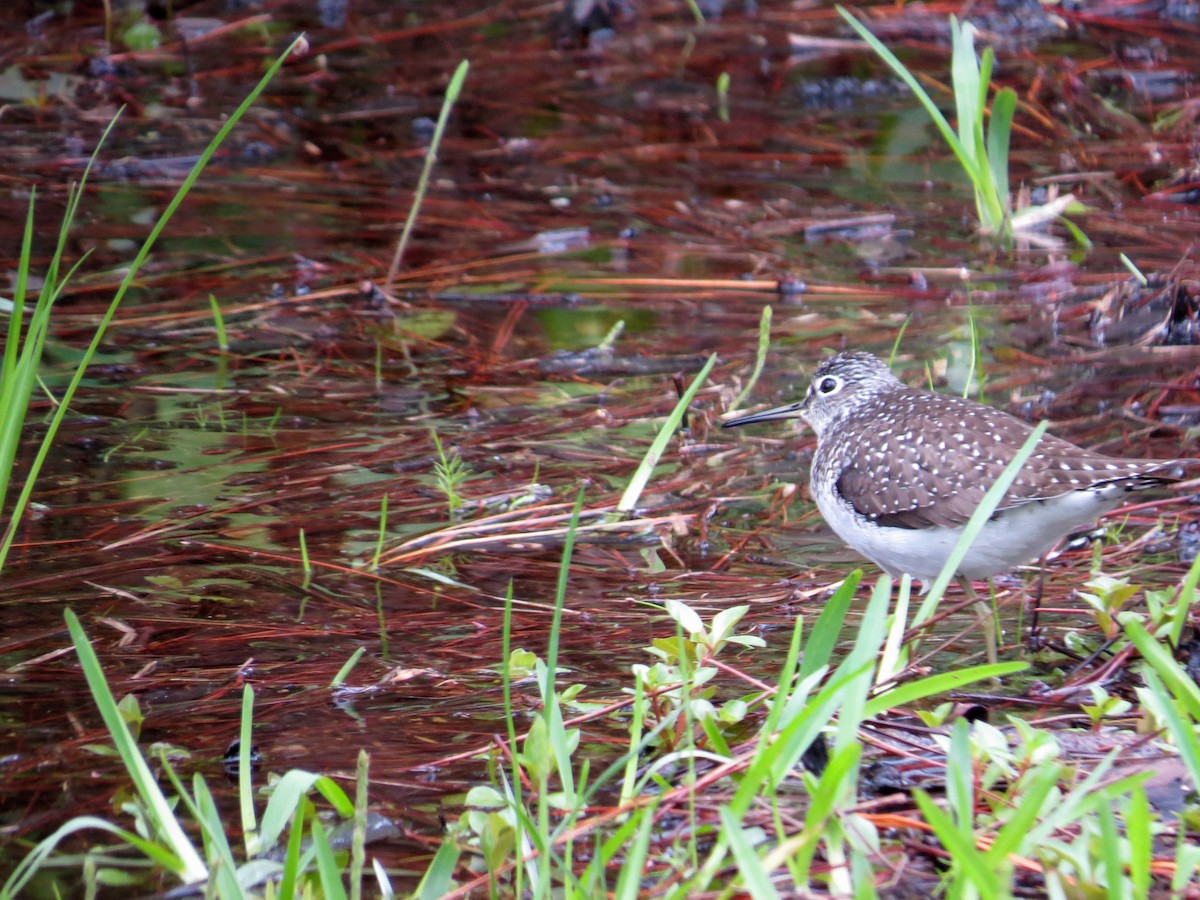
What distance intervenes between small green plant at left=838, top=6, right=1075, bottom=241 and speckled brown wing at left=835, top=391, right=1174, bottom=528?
2087 millimetres

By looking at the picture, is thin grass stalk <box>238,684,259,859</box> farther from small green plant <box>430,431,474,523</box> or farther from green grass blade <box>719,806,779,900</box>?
small green plant <box>430,431,474,523</box>

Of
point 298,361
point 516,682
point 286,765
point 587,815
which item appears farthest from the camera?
point 298,361

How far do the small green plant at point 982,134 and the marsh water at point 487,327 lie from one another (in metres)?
0.17

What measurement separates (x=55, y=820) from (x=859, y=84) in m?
8.77

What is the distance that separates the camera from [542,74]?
11031mm

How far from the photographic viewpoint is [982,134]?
7.20 metres

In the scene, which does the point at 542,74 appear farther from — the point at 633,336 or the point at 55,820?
the point at 55,820

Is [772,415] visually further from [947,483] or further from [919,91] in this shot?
[919,91]

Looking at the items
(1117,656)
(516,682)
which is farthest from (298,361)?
(1117,656)

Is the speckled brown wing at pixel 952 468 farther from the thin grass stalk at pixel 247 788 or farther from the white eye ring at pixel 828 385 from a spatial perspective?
the thin grass stalk at pixel 247 788

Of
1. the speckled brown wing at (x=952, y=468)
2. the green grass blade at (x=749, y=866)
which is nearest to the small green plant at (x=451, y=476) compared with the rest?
the speckled brown wing at (x=952, y=468)

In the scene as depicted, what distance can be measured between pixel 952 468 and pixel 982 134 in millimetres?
3343

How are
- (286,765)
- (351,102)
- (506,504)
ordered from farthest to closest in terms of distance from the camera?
(351,102) → (506,504) → (286,765)

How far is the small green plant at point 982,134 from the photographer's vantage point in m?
6.61
